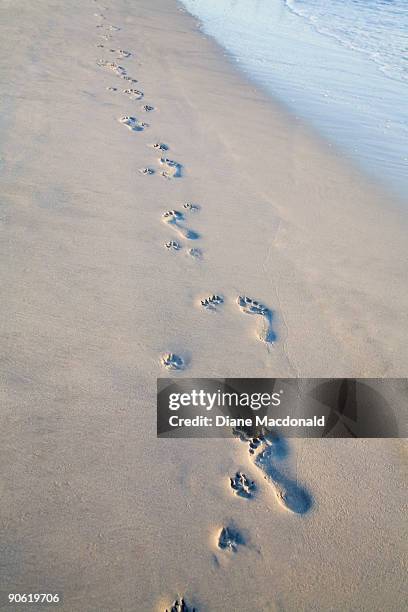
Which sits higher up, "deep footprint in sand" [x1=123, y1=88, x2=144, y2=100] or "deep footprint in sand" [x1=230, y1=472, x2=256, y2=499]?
"deep footprint in sand" [x1=123, y1=88, x2=144, y2=100]

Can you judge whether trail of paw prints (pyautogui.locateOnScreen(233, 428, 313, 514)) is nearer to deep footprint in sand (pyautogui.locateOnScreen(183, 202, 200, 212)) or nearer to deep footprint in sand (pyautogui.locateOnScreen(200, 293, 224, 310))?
deep footprint in sand (pyautogui.locateOnScreen(200, 293, 224, 310))

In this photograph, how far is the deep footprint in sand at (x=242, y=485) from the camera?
214cm

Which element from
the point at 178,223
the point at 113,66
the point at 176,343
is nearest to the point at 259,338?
the point at 176,343

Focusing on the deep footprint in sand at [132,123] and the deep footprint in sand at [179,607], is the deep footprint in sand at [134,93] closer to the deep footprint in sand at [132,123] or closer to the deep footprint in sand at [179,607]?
the deep footprint in sand at [132,123]

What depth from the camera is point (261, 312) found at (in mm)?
3154

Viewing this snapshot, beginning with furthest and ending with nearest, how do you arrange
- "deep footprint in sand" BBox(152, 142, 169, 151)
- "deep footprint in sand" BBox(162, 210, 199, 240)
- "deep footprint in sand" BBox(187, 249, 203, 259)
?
"deep footprint in sand" BBox(152, 142, 169, 151) → "deep footprint in sand" BBox(162, 210, 199, 240) → "deep footprint in sand" BBox(187, 249, 203, 259)

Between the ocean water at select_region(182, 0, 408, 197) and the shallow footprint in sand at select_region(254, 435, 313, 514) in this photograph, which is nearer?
the shallow footprint in sand at select_region(254, 435, 313, 514)

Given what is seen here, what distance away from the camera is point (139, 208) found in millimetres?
4004

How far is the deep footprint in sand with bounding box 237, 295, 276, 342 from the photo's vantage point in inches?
117

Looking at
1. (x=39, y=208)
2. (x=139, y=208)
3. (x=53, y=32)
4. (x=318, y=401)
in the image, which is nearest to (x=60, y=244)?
(x=39, y=208)

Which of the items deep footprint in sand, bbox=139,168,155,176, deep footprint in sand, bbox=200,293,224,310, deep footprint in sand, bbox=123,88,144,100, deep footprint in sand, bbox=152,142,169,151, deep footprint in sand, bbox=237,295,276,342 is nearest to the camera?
deep footprint in sand, bbox=237,295,276,342

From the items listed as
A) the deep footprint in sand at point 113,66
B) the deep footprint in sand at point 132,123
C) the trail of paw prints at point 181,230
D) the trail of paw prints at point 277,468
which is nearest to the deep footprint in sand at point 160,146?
the deep footprint in sand at point 132,123

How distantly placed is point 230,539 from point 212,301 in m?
1.61

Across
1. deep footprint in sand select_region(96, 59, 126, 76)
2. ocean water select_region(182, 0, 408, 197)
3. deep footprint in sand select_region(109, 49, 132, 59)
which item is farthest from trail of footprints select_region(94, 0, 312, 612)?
deep footprint in sand select_region(109, 49, 132, 59)
